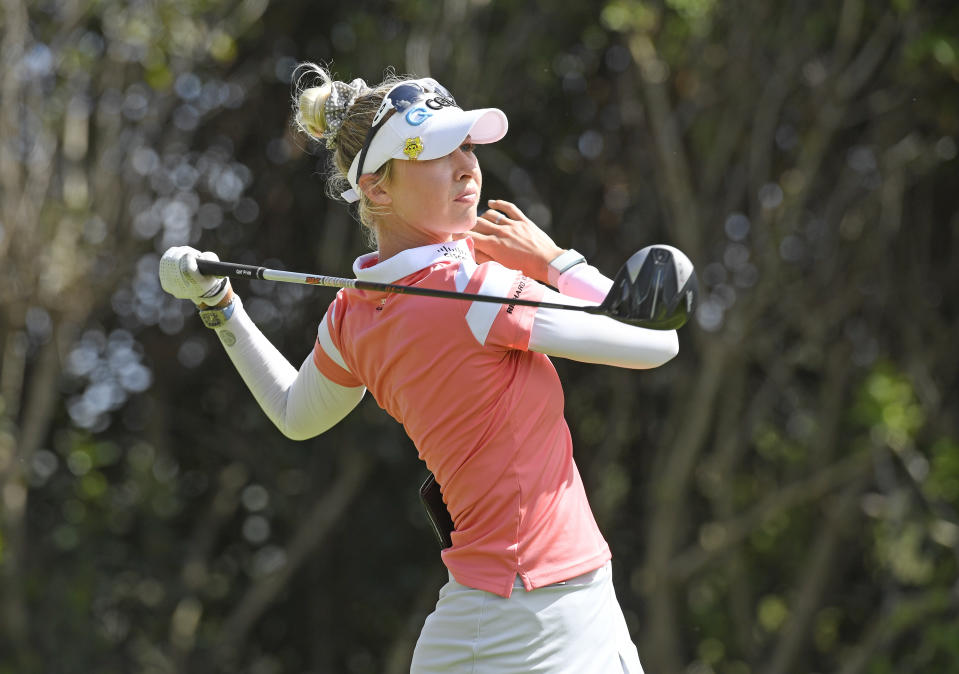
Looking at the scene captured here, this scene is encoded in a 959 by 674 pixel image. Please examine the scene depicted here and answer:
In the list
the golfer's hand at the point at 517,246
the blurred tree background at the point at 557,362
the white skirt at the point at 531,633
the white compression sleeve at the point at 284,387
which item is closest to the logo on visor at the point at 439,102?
the golfer's hand at the point at 517,246

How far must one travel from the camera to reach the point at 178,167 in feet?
23.8

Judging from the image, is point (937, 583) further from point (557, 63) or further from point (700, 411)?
point (557, 63)

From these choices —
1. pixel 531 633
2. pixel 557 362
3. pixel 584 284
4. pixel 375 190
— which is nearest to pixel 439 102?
pixel 375 190

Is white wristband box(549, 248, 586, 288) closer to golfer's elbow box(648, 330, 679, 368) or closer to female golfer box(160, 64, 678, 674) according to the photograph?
female golfer box(160, 64, 678, 674)

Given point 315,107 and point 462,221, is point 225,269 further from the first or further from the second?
point 462,221

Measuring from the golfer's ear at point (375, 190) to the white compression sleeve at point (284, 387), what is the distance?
0.38 meters

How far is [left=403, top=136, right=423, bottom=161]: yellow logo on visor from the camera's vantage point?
2.27 m

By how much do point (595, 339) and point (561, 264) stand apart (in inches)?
11.3

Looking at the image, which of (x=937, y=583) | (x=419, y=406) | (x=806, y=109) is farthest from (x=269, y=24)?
(x=419, y=406)

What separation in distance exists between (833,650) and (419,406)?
5841mm

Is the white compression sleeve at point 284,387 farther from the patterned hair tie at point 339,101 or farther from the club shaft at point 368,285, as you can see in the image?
the patterned hair tie at point 339,101

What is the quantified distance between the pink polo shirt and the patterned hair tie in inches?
13.8

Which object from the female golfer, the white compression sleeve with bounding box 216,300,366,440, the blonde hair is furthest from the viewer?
the white compression sleeve with bounding box 216,300,366,440

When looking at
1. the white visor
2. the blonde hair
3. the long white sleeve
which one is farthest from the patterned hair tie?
the long white sleeve
